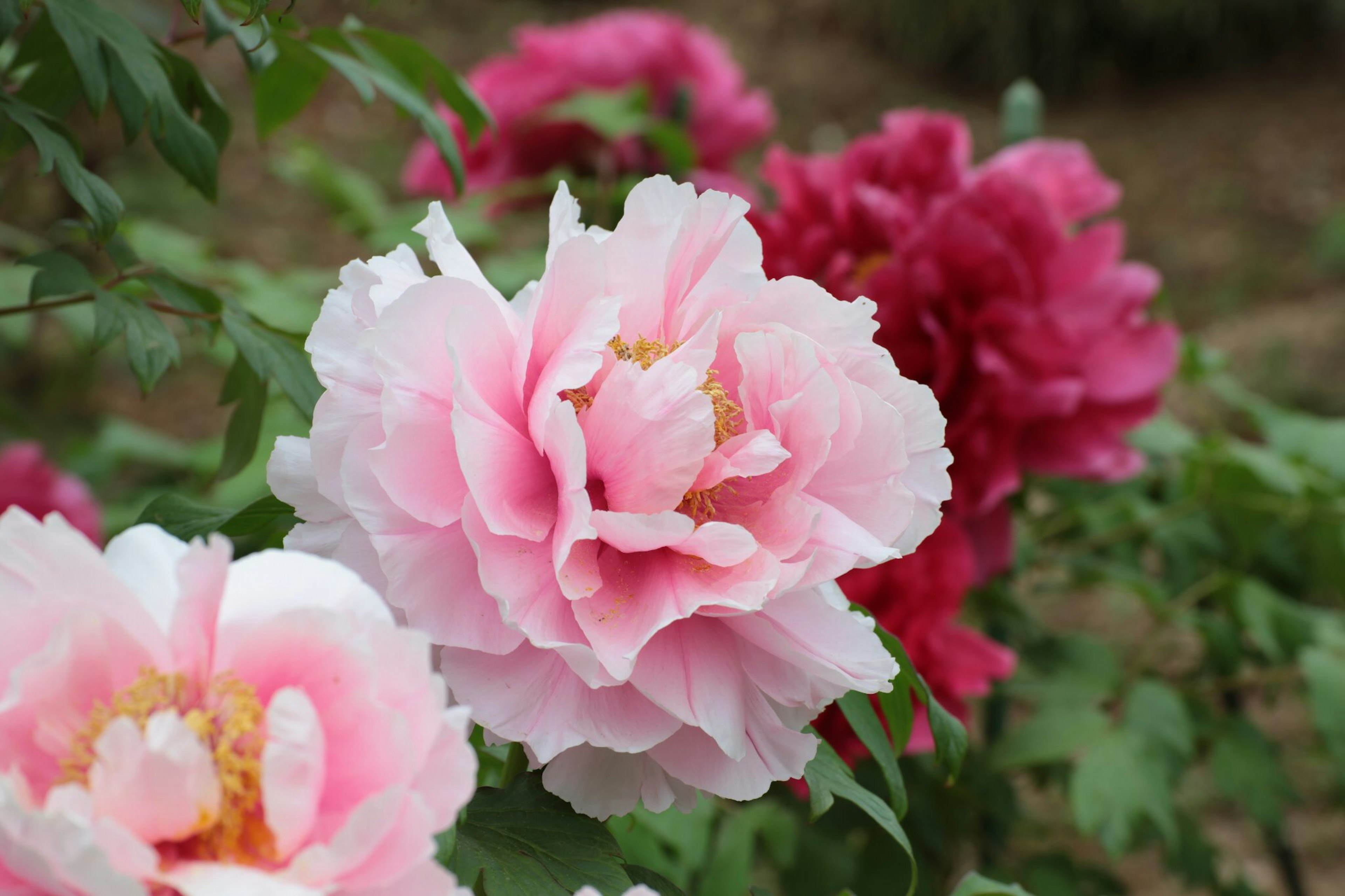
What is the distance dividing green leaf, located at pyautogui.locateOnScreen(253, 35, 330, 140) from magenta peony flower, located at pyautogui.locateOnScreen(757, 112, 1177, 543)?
0.35m

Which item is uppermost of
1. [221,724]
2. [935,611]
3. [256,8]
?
[256,8]

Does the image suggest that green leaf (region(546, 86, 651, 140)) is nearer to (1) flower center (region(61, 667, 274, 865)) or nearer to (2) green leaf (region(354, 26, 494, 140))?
(2) green leaf (region(354, 26, 494, 140))

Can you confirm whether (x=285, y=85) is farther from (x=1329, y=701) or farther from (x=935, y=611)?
(x=1329, y=701)

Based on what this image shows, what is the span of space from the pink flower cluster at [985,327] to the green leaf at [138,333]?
1.45ft

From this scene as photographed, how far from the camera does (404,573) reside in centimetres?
35

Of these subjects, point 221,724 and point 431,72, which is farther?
point 431,72

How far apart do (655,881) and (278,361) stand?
296mm

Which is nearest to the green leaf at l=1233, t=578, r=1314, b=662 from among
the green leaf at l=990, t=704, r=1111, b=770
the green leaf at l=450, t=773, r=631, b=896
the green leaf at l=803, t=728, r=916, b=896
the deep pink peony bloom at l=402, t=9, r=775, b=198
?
the green leaf at l=990, t=704, r=1111, b=770

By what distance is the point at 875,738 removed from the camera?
1.52ft

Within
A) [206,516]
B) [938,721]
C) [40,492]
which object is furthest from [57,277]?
[40,492]

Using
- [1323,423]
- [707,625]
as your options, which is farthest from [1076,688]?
[707,625]

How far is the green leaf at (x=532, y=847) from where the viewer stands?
364 millimetres

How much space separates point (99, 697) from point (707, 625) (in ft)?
0.58

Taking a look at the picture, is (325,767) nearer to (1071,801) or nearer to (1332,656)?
(1071,801)
